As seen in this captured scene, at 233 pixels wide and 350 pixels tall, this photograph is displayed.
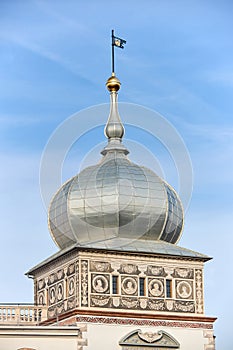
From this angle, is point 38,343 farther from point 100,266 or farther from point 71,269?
point 100,266

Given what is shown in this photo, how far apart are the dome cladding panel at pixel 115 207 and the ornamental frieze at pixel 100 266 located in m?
1.45

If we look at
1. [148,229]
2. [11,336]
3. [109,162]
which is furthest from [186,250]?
[11,336]

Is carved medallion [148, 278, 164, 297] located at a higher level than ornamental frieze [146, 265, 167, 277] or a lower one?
lower

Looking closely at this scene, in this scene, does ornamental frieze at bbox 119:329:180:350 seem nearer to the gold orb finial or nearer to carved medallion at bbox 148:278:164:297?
carved medallion at bbox 148:278:164:297

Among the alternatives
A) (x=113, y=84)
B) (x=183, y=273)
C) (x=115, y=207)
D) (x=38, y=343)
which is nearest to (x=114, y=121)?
(x=113, y=84)

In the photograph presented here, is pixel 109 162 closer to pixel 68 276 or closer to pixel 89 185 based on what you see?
pixel 89 185

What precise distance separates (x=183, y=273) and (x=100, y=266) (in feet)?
13.0

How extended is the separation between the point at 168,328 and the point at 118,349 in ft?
8.35

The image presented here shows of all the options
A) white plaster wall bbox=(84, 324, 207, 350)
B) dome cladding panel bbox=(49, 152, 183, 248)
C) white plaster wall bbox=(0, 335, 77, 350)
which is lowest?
white plaster wall bbox=(0, 335, 77, 350)

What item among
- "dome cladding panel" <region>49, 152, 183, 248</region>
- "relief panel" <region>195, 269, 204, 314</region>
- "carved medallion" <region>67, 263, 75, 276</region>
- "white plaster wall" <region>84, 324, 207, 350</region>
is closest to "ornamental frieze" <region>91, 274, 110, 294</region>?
"carved medallion" <region>67, 263, 75, 276</region>

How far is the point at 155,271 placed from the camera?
5375 centimetres

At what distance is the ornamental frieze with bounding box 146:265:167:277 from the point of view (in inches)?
2111

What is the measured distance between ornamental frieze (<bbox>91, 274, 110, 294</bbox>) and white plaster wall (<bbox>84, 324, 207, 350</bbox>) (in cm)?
152

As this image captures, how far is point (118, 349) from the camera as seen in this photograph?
52031mm
